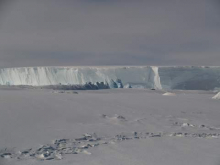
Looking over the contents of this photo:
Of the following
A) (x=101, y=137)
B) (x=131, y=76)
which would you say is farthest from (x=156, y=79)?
(x=101, y=137)

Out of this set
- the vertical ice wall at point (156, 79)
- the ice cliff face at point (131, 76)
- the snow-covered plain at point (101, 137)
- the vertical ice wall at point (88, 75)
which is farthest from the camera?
the vertical ice wall at point (88, 75)

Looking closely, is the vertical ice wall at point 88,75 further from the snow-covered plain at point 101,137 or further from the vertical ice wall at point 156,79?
the snow-covered plain at point 101,137

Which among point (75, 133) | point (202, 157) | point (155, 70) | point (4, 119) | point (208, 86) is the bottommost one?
point (202, 157)

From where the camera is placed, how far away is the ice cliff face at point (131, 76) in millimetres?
29786

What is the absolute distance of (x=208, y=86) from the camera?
28969mm

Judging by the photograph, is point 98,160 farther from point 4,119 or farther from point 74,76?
point 74,76

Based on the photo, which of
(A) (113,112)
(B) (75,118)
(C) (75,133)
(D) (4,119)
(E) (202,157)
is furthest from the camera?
(A) (113,112)

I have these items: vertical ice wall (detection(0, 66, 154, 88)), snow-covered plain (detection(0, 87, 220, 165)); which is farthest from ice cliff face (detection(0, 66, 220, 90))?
snow-covered plain (detection(0, 87, 220, 165))

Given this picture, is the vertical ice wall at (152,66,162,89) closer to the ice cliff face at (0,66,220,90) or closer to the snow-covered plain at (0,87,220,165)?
the ice cliff face at (0,66,220,90)

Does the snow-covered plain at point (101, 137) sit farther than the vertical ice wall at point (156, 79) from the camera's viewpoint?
No

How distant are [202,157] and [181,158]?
0.34m

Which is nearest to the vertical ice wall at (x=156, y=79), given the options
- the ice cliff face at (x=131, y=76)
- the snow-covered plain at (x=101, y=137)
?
the ice cliff face at (x=131, y=76)

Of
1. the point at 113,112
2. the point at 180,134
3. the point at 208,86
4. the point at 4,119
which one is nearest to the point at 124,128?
the point at 180,134

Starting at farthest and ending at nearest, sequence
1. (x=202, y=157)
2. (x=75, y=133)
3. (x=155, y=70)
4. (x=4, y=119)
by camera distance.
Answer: (x=155, y=70) → (x=4, y=119) → (x=75, y=133) → (x=202, y=157)
